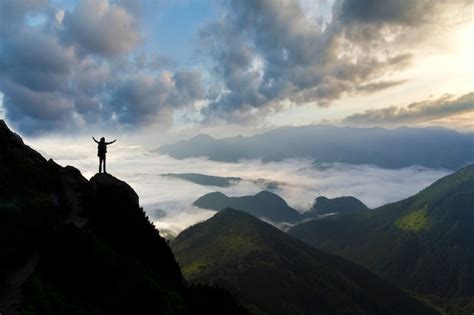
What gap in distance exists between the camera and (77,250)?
43188mm

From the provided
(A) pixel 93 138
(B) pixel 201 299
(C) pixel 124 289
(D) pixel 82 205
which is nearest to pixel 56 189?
(D) pixel 82 205

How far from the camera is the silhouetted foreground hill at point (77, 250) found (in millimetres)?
36625

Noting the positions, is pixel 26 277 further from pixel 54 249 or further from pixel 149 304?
pixel 149 304

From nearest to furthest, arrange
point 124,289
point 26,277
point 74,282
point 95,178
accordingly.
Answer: point 26,277, point 74,282, point 124,289, point 95,178

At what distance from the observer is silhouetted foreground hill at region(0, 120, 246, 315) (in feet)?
120

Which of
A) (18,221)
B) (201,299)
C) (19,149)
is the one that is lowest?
(201,299)

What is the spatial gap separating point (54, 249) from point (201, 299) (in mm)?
26627

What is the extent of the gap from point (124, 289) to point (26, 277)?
11.1 metres

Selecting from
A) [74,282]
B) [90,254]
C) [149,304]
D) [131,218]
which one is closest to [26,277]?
[74,282]

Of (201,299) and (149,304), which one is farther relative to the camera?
(201,299)

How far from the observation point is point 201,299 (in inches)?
2403

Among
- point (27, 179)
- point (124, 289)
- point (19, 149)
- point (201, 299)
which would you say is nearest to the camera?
point (124, 289)

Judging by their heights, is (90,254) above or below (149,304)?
above

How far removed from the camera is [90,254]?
44.0 meters
